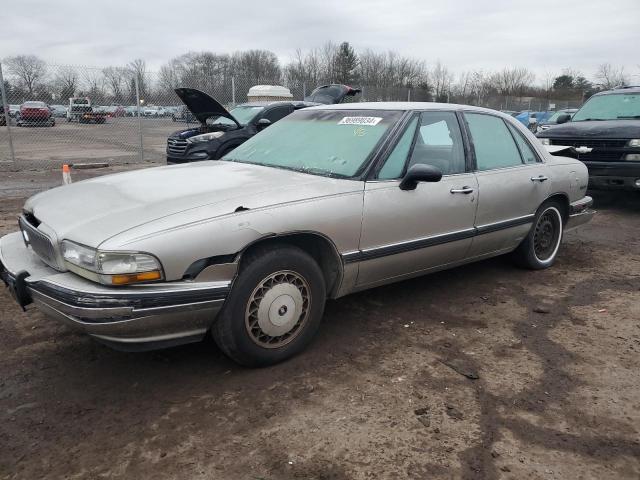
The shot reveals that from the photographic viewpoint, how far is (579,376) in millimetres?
3029

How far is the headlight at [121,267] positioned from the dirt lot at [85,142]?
12.0 metres

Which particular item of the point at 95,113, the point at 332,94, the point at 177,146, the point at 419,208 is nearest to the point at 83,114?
the point at 95,113

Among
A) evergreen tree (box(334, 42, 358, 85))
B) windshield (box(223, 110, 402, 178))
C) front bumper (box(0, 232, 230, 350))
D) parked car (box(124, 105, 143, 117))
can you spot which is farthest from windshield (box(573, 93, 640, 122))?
evergreen tree (box(334, 42, 358, 85))

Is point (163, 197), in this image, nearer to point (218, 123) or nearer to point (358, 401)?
point (358, 401)

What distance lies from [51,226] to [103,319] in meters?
0.73

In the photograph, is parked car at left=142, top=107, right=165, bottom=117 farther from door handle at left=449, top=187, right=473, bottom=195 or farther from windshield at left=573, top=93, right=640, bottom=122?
door handle at left=449, top=187, right=473, bottom=195

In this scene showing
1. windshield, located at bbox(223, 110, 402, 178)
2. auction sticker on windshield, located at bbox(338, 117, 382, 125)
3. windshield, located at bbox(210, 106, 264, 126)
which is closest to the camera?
windshield, located at bbox(223, 110, 402, 178)

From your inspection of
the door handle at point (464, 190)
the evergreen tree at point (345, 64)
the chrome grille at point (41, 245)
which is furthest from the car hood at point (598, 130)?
the evergreen tree at point (345, 64)

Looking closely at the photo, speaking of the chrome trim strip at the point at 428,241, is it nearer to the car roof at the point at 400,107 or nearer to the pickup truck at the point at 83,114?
the car roof at the point at 400,107

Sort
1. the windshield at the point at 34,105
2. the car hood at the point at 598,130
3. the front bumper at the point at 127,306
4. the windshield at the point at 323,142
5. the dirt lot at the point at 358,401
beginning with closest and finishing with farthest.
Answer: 1. the dirt lot at the point at 358,401
2. the front bumper at the point at 127,306
3. the windshield at the point at 323,142
4. the car hood at the point at 598,130
5. the windshield at the point at 34,105

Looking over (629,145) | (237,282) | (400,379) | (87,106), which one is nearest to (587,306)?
(400,379)

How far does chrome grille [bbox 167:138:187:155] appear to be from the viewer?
977cm

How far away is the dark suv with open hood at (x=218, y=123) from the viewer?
8583 millimetres

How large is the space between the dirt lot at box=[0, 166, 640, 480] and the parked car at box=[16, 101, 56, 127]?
12.8 metres
